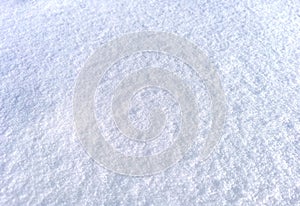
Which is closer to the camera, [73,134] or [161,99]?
[73,134]

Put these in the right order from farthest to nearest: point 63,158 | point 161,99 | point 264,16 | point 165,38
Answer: point 264,16 → point 165,38 → point 161,99 → point 63,158

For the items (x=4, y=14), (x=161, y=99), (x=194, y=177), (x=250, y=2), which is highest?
(x=250, y=2)

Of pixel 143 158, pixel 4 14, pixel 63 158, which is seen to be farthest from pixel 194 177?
pixel 4 14

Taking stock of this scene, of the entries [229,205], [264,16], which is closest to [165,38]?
[264,16]

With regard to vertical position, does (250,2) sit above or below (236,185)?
above

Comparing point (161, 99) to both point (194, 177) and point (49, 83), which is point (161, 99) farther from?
point (49, 83)

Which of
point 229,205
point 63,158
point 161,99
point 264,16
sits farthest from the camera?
point 264,16
